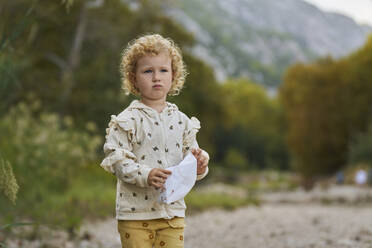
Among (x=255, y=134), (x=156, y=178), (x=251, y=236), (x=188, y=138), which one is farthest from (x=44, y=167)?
(x=255, y=134)

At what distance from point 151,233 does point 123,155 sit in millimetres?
409

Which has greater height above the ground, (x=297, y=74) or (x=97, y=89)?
(x=297, y=74)

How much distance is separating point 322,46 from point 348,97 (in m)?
122

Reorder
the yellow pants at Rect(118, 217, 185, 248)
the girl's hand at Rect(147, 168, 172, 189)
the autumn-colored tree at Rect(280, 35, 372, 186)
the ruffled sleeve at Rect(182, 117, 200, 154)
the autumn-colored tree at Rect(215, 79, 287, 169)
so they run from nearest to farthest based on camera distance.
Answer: the girl's hand at Rect(147, 168, 172, 189) < the yellow pants at Rect(118, 217, 185, 248) < the ruffled sleeve at Rect(182, 117, 200, 154) < the autumn-colored tree at Rect(280, 35, 372, 186) < the autumn-colored tree at Rect(215, 79, 287, 169)

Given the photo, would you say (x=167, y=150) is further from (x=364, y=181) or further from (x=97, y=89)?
(x=364, y=181)

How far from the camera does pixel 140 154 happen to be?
2578 mm

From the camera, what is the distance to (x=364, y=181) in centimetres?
2086

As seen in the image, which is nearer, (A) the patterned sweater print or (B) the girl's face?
(A) the patterned sweater print

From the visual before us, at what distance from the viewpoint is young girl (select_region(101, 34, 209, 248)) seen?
249cm

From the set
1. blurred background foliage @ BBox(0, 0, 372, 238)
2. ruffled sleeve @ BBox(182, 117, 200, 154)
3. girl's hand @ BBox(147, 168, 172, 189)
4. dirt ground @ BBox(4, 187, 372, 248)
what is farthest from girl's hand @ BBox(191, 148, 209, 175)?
dirt ground @ BBox(4, 187, 372, 248)

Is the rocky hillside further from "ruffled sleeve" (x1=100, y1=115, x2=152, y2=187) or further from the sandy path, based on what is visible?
"ruffled sleeve" (x1=100, y1=115, x2=152, y2=187)

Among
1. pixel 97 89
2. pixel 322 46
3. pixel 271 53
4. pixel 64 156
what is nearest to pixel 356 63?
pixel 97 89

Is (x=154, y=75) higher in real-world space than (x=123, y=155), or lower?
higher

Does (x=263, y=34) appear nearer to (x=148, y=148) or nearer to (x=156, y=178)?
(x=148, y=148)
